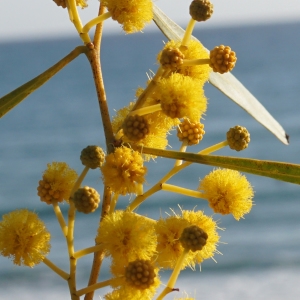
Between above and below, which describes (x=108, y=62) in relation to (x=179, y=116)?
above

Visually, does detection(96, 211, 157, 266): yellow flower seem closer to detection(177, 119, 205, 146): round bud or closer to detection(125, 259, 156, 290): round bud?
detection(125, 259, 156, 290): round bud

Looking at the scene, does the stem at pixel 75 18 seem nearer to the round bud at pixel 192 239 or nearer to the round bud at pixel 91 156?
the round bud at pixel 91 156

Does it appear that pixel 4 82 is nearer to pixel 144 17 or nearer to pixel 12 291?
pixel 12 291

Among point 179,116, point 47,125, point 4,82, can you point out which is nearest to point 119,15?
point 179,116

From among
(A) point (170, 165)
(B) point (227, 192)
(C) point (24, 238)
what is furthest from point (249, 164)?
(A) point (170, 165)

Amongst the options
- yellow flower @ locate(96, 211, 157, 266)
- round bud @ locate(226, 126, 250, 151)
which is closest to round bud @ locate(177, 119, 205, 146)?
round bud @ locate(226, 126, 250, 151)

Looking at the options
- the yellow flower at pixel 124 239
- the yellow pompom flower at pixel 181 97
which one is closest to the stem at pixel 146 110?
the yellow pompom flower at pixel 181 97

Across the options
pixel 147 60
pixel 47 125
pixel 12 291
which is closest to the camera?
pixel 12 291

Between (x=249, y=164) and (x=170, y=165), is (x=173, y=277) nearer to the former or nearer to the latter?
(x=249, y=164)
